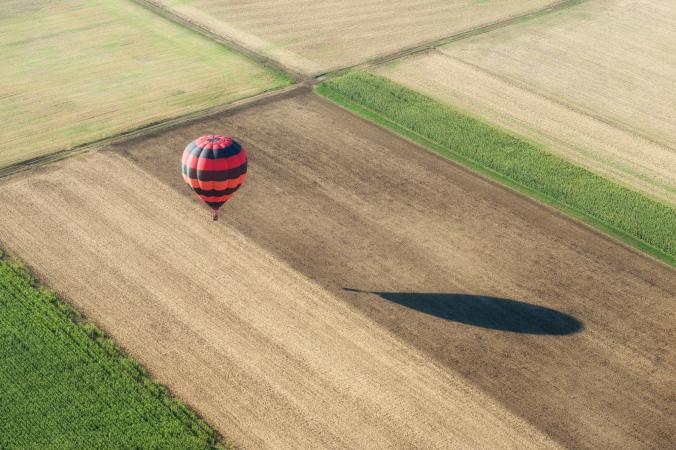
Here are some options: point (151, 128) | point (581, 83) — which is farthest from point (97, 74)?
point (581, 83)

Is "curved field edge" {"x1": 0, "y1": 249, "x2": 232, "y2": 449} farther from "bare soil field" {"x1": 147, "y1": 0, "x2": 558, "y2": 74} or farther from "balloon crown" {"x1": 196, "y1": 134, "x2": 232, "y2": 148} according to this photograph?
"bare soil field" {"x1": 147, "y1": 0, "x2": 558, "y2": 74}

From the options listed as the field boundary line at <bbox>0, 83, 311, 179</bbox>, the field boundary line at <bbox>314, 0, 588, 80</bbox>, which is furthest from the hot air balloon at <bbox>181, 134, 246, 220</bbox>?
the field boundary line at <bbox>314, 0, 588, 80</bbox>

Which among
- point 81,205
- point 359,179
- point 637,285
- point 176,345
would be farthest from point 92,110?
point 637,285

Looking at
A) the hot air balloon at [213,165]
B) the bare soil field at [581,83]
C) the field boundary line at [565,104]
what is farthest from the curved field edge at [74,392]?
the field boundary line at [565,104]

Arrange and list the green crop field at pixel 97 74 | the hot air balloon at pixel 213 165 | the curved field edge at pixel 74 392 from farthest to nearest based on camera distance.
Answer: the green crop field at pixel 97 74 < the hot air balloon at pixel 213 165 < the curved field edge at pixel 74 392

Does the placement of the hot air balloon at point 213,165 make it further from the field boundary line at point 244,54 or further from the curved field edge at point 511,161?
the curved field edge at point 511,161

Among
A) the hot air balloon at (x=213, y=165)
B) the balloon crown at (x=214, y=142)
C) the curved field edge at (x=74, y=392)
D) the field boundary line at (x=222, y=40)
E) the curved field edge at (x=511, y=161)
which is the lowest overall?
the curved field edge at (x=74, y=392)
